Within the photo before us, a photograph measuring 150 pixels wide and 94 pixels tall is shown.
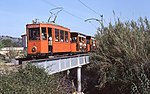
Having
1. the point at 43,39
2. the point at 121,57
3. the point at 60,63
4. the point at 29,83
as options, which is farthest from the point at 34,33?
the point at 29,83

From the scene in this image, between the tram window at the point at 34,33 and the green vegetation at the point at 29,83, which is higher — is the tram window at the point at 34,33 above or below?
above

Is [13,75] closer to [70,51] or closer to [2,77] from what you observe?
[2,77]

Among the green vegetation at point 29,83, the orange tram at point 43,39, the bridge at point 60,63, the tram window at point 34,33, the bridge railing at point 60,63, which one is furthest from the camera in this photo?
the tram window at point 34,33

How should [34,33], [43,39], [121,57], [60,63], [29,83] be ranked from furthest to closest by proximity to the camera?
[121,57] → [34,33] → [43,39] → [60,63] → [29,83]

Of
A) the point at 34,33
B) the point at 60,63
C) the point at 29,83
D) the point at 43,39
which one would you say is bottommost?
the point at 29,83

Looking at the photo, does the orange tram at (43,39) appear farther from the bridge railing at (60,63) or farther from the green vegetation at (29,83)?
the green vegetation at (29,83)

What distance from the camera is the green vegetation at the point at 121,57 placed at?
22.9 metres

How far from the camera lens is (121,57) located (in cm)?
2542

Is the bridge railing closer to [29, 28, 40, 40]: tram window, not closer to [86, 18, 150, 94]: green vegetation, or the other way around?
[86, 18, 150, 94]: green vegetation

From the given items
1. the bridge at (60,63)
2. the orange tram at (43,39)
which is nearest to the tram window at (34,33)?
the orange tram at (43,39)

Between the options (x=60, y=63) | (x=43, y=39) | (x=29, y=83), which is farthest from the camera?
(x=43, y=39)

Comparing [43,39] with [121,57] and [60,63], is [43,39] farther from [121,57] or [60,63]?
[121,57]

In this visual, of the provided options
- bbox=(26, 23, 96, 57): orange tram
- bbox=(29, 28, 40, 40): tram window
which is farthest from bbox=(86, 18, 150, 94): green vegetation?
bbox=(29, 28, 40, 40): tram window

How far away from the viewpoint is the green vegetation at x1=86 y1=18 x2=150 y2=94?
900 inches
